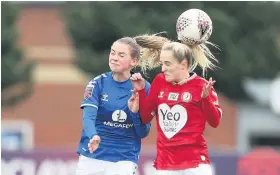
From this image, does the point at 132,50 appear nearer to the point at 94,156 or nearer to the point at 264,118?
the point at 94,156

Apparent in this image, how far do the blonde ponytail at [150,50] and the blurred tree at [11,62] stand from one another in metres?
20.2

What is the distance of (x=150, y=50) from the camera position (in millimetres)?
9523

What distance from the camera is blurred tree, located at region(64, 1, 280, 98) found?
30.6 m

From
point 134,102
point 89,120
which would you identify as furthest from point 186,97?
point 89,120

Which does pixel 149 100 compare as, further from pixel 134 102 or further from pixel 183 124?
pixel 183 124

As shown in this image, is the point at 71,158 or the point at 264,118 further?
the point at 264,118

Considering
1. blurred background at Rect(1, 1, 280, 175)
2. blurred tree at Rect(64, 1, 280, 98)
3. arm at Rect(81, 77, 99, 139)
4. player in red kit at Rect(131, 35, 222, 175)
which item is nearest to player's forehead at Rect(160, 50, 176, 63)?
player in red kit at Rect(131, 35, 222, 175)

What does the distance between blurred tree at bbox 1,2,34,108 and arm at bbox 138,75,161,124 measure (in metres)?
20.8

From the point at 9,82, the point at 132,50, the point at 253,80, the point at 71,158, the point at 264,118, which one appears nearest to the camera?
the point at 132,50

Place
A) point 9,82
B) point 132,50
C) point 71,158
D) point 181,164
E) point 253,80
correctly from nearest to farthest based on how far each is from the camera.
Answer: point 181,164 → point 132,50 → point 71,158 → point 9,82 → point 253,80

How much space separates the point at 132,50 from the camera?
30.7 ft

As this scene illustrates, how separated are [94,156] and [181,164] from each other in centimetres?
100

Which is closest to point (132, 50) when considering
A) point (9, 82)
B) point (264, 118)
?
point (9, 82)

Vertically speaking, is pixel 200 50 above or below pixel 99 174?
above
